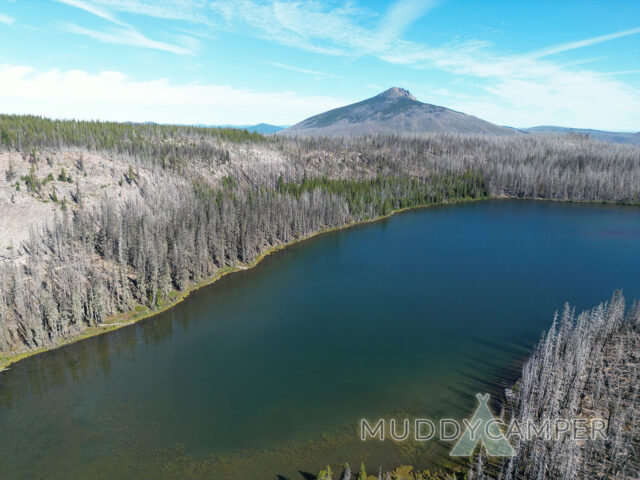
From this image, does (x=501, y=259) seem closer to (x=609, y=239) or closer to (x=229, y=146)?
(x=609, y=239)

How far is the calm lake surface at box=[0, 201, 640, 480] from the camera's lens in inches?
1315

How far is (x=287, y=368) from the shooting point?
4641 cm

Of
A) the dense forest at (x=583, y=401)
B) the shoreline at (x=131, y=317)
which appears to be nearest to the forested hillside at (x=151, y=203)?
the shoreline at (x=131, y=317)

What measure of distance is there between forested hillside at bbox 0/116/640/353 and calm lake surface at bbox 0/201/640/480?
701cm

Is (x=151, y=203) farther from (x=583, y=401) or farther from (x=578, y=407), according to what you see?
(x=583, y=401)

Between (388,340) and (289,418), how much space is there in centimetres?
2030

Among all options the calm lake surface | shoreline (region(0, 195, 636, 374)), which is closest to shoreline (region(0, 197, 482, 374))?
shoreline (region(0, 195, 636, 374))

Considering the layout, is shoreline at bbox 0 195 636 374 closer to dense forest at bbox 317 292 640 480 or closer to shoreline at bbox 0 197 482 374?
shoreline at bbox 0 197 482 374

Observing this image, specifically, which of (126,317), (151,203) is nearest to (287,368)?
(126,317)

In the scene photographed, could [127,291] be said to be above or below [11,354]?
above

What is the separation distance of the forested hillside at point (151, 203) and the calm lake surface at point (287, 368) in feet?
23.0

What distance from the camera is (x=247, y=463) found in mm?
32281

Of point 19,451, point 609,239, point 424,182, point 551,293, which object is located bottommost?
point 19,451

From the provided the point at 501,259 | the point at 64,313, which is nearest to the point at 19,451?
the point at 64,313
